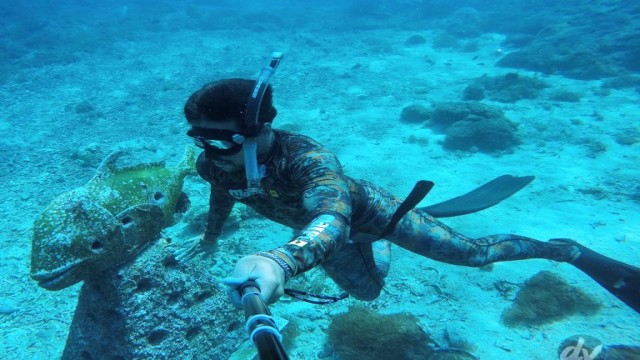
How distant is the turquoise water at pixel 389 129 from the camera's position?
15.8 feet

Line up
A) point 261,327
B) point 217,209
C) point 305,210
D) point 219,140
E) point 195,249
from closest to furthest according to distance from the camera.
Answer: point 261,327, point 305,210, point 219,140, point 217,209, point 195,249

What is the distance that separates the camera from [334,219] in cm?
202

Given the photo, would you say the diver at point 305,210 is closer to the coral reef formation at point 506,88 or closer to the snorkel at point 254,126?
the snorkel at point 254,126

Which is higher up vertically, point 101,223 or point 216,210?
point 101,223

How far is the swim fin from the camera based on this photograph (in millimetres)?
5320

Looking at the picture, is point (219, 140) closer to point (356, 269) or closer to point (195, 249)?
point (195, 249)

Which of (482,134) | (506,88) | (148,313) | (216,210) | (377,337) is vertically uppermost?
(506,88)

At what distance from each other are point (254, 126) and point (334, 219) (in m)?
0.84

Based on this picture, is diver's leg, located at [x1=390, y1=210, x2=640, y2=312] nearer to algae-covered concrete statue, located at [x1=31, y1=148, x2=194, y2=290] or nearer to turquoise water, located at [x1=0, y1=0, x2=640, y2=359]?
turquoise water, located at [x1=0, y1=0, x2=640, y2=359]

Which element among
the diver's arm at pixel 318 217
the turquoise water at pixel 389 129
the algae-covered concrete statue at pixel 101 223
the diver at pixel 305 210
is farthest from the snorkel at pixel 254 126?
the turquoise water at pixel 389 129

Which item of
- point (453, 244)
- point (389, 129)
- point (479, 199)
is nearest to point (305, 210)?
point (453, 244)

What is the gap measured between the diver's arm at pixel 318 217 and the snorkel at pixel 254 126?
31 centimetres

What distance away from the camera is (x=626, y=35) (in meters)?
18.0

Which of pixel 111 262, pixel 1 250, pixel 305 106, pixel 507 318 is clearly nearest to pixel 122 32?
pixel 305 106
